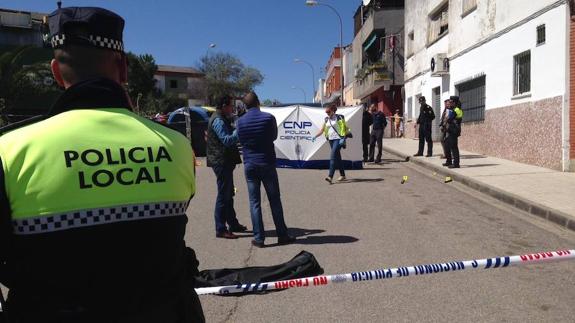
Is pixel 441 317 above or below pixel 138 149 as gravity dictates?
below

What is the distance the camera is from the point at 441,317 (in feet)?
13.0

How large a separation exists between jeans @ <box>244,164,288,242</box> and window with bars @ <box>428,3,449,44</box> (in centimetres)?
1673

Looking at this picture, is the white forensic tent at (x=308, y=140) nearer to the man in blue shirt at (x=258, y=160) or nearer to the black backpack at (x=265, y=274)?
the man in blue shirt at (x=258, y=160)

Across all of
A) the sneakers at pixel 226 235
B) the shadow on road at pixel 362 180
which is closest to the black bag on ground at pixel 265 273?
the sneakers at pixel 226 235

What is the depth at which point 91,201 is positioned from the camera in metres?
1.50

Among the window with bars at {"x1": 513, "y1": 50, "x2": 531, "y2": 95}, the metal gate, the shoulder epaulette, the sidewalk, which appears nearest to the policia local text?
the shoulder epaulette

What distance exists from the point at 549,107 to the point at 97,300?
12748mm

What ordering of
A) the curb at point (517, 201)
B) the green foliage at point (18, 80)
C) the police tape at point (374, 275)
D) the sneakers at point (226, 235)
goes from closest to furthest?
the police tape at point (374, 275), the sneakers at point (226, 235), the curb at point (517, 201), the green foliage at point (18, 80)

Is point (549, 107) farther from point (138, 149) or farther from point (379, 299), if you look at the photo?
point (138, 149)

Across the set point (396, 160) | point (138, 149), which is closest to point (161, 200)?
point (138, 149)

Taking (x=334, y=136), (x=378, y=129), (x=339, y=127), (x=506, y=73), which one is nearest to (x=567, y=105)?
(x=506, y=73)

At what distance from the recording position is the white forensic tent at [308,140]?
15281 mm

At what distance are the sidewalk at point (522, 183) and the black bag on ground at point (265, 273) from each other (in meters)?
5.47

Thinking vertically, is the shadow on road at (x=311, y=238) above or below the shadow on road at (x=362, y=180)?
below
